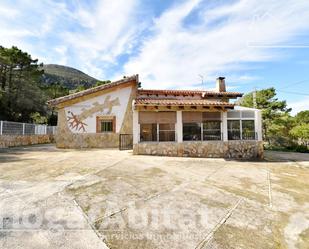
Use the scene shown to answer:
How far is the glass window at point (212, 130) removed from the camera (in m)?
12.2

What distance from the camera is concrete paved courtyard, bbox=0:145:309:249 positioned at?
3021 millimetres

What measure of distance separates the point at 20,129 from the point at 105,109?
28.5 feet

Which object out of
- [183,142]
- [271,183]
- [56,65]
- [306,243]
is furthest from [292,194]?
[56,65]

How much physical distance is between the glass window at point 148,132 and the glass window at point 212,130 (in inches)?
131

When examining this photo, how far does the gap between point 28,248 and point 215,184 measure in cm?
507

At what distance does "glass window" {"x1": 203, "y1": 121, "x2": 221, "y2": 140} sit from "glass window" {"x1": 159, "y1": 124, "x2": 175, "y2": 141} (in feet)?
6.86

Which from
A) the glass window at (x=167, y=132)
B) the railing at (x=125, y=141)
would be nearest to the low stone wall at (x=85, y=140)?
the railing at (x=125, y=141)

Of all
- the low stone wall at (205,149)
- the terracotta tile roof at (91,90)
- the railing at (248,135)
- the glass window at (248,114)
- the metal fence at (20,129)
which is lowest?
the low stone wall at (205,149)

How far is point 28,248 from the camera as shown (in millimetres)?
2619

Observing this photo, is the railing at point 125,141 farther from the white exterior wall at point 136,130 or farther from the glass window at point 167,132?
the white exterior wall at point 136,130

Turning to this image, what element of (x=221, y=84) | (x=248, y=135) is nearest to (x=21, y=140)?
(x=221, y=84)

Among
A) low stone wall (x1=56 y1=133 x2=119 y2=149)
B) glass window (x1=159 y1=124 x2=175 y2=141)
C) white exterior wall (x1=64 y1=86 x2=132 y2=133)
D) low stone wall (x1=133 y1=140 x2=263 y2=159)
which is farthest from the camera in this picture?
white exterior wall (x1=64 y1=86 x2=132 y2=133)

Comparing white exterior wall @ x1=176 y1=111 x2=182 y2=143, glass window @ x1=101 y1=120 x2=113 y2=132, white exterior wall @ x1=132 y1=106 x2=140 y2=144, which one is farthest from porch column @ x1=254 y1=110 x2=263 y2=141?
glass window @ x1=101 y1=120 x2=113 y2=132

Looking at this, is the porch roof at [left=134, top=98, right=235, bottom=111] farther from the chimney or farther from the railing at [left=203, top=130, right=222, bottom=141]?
the chimney
